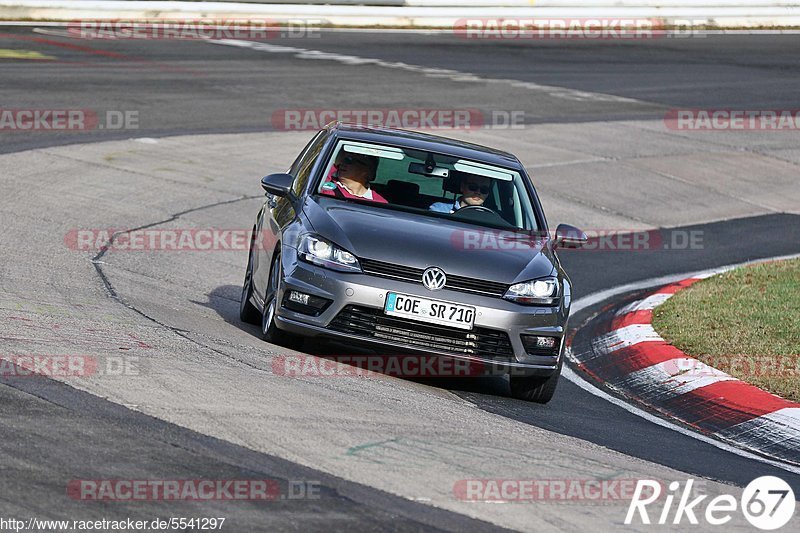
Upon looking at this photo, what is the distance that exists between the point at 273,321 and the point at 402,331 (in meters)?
0.95

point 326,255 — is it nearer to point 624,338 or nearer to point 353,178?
point 353,178

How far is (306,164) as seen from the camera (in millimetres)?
9977

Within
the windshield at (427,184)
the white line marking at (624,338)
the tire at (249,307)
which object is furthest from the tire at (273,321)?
the white line marking at (624,338)

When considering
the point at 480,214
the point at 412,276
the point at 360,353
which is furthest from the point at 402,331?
the point at 480,214

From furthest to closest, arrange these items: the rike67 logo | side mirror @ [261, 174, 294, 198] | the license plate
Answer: side mirror @ [261, 174, 294, 198]
the license plate
the rike67 logo

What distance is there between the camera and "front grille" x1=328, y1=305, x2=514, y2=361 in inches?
322

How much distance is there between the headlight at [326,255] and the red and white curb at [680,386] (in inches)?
92.0

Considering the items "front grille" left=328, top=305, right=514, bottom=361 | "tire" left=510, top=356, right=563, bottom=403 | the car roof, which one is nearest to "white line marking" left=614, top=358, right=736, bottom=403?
"tire" left=510, top=356, right=563, bottom=403

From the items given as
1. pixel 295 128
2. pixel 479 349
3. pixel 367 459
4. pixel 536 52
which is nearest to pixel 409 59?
pixel 536 52

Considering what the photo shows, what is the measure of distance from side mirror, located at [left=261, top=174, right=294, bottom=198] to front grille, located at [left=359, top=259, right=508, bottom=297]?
139 cm

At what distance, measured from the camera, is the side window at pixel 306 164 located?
31.6ft

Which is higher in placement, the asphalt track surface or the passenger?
the passenger

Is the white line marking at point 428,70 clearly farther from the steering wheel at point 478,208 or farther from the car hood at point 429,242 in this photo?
the car hood at point 429,242

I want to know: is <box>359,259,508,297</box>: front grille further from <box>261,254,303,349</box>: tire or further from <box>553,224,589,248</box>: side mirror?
<box>553,224,589,248</box>: side mirror
